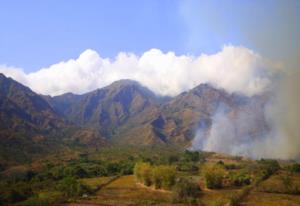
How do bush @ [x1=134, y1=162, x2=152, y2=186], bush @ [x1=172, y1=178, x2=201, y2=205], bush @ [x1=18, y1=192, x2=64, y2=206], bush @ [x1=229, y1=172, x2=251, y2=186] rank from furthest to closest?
bush @ [x1=229, y1=172, x2=251, y2=186], bush @ [x1=134, y1=162, x2=152, y2=186], bush @ [x1=172, y1=178, x2=201, y2=205], bush @ [x1=18, y1=192, x2=64, y2=206]

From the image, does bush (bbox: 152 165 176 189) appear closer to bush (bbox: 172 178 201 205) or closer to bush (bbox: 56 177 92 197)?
bush (bbox: 172 178 201 205)

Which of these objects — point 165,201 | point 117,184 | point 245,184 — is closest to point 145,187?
Result: point 117,184

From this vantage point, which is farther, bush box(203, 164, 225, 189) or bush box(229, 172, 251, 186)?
bush box(229, 172, 251, 186)

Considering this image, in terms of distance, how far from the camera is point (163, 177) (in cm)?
6988

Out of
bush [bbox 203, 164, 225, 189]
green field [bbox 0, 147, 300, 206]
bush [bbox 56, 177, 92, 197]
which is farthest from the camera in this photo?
bush [bbox 203, 164, 225, 189]

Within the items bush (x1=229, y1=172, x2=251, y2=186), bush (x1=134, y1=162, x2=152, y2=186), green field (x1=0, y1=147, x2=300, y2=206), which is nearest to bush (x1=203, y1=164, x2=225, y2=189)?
green field (x1=0, y1=147, x2=300, y2=206)

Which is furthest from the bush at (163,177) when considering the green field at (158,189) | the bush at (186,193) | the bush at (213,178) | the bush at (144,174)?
the bush at (186,193)

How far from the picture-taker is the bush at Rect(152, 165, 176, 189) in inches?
2714

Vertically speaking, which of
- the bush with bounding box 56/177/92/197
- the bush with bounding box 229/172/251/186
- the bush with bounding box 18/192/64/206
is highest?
the bush with bounding box 229/172/251/186

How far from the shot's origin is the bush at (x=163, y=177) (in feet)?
226

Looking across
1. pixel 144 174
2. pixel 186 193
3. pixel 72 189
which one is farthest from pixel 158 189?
pixel 72 189

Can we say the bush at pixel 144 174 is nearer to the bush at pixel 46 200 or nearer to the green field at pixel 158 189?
the green field at pixel 158 189

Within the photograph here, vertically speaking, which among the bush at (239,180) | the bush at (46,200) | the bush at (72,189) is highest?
the bush at (239,180)

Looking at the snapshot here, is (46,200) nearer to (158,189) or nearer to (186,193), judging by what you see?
(186,193)
